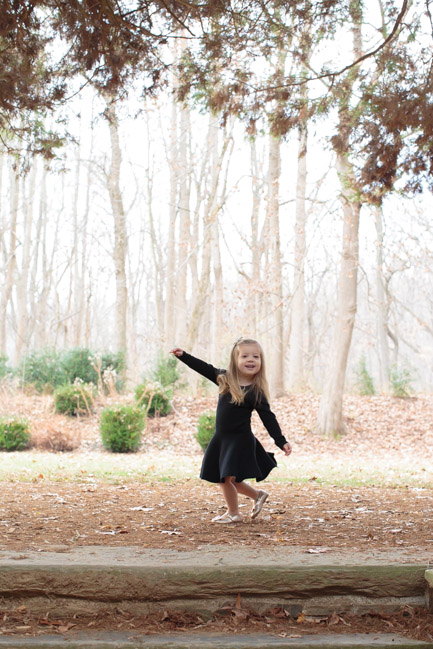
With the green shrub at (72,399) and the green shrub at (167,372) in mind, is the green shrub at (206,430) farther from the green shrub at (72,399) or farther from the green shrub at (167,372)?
the green shrub at (167,372)

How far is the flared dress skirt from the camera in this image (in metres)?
4.80

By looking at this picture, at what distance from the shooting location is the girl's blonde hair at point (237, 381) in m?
4.93

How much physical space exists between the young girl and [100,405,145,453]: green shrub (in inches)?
307

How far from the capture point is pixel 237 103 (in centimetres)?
706

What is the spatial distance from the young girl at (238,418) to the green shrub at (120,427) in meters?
7.80

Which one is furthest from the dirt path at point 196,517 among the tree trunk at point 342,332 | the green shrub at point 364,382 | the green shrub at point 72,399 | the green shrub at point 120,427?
the green shrub at point 364,382

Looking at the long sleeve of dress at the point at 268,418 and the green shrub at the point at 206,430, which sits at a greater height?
the long sleeve of dress at the point at 268,418

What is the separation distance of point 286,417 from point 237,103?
10424 millimetres

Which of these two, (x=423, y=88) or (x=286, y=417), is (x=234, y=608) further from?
(x=286, y=417)

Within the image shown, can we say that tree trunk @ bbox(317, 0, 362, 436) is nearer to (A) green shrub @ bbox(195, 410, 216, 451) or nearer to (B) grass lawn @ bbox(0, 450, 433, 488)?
(B) grass lawn @ bbox(0, 450, 433, 488)

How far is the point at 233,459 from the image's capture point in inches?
190

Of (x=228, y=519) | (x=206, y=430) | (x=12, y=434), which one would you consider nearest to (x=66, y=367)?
(x=12, y=434)

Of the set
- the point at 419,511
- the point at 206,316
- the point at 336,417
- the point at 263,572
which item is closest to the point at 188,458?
the point at 336,417

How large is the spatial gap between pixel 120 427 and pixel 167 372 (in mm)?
4123
